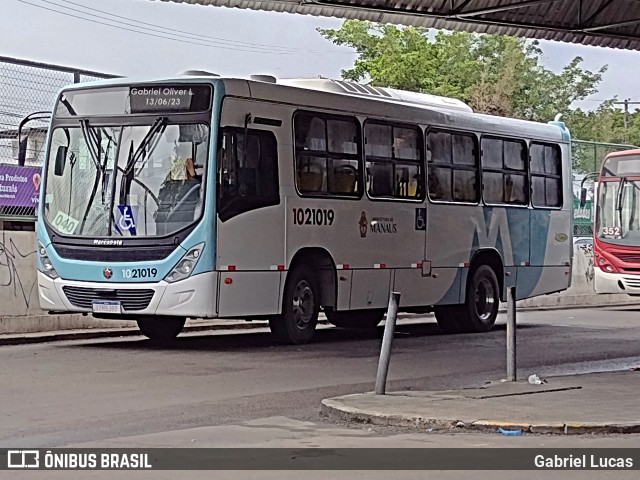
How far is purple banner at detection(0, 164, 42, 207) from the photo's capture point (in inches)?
795

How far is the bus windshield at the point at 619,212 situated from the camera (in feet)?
99.6

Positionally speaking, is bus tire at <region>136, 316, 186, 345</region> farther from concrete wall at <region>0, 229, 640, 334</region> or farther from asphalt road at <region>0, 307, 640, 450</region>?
concrete wall at <region>0, 229, 640, 334</region>

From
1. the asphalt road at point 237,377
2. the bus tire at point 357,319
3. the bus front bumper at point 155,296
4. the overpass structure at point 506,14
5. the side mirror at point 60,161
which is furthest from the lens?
the bus tire at point 357,319

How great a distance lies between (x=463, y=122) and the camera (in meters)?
21.9

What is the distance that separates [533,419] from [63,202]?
8.61 metres

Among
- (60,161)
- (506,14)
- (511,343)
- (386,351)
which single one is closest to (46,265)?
(60,161)

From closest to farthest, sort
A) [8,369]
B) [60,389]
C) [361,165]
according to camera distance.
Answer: [60,389]
[8,369]
[361,165]

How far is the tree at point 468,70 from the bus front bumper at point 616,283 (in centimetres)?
3138

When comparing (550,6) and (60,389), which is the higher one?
(550,6)

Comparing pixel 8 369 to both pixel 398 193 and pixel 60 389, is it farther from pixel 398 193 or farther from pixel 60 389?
pixel 398 193

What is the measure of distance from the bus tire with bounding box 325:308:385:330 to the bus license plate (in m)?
5.30

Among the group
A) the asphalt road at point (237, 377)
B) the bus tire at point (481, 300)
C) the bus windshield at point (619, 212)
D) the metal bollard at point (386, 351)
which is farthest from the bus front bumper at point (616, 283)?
the metal bollard at point (386, 351)

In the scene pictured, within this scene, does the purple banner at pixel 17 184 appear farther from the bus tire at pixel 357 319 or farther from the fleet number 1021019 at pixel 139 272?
the bus tire at pixel 357 319

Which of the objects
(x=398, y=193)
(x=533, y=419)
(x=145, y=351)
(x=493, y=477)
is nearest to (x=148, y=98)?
(x=145, y=351)
